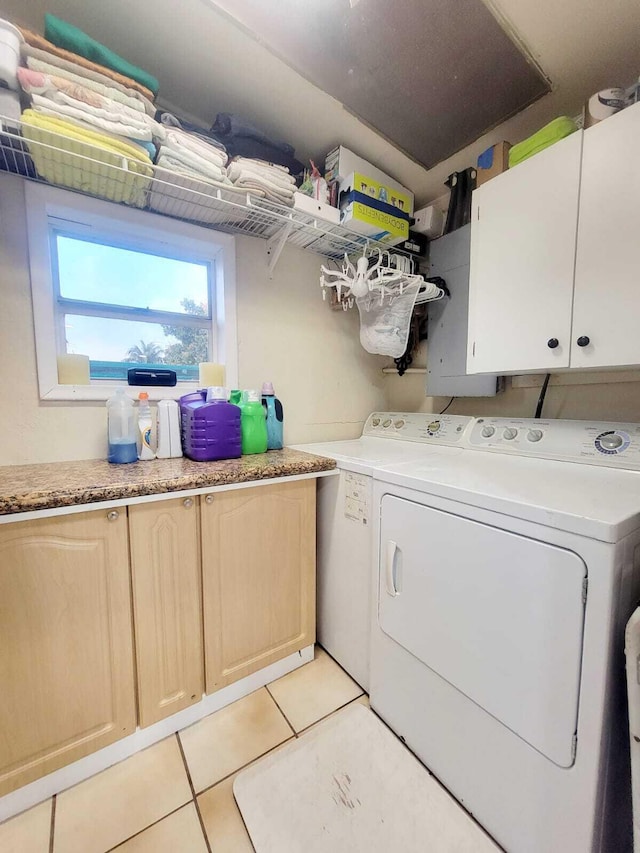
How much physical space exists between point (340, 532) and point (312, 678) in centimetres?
66

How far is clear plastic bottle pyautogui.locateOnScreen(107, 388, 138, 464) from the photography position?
1.37 meters

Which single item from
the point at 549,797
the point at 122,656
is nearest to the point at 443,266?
the point at 549,797

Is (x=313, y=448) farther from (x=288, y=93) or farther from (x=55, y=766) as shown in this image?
(x=288, y=93)

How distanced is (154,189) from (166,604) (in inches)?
63.5

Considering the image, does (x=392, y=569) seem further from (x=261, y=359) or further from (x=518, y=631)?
(x=261, y=359)

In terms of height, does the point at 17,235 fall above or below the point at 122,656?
above

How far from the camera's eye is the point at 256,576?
1.37 meters

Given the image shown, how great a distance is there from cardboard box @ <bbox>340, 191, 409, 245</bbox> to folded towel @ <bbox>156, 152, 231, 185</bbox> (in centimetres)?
58

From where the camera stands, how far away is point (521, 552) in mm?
823

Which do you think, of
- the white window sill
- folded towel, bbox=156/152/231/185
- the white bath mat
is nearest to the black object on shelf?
the white window sill

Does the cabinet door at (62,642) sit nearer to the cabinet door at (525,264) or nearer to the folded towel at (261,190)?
the folded towel at (261,190)

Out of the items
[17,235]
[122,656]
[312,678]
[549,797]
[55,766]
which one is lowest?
[312,678]

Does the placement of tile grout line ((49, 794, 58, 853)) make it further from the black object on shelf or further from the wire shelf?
the wire shelf

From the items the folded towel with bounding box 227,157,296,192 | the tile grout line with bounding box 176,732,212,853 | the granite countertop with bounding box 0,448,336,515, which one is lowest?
the tile grout line with bounding box 176,732,212,853
